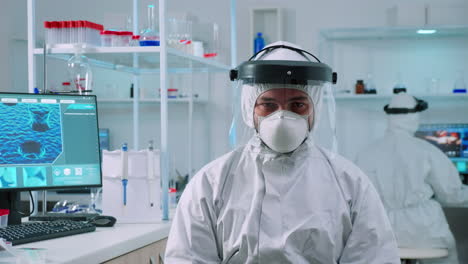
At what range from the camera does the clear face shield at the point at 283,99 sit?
172 cm

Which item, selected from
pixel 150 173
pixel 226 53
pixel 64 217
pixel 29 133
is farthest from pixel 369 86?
pixel 29 133

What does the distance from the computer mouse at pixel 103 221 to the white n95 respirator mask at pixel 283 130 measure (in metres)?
0.79

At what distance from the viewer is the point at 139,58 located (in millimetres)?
2863

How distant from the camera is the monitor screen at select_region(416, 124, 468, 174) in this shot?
15.6ft

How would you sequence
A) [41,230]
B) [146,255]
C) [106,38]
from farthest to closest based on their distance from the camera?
[106,38] → [146,255] → [41,230]

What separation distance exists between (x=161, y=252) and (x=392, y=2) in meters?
3.55

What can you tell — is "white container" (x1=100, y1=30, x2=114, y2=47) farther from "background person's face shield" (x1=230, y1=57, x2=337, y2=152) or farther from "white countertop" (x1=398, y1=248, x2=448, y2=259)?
"white countertop" (x1=398, y1=248, x2=448, y2=259)

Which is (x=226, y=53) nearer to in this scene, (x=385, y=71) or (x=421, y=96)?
(x=385, y=71)

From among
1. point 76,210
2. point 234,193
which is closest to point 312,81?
point 234,193

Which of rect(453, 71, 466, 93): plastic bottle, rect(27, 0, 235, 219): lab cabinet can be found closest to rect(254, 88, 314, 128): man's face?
rect(27, 0, 235, 219): lab cabinet

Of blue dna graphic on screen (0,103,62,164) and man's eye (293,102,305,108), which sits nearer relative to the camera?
man's eye (293,102,305,108)

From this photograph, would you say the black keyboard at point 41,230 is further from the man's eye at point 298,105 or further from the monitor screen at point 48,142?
the man's eye at point 298,105

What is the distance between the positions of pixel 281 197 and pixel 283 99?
27cm

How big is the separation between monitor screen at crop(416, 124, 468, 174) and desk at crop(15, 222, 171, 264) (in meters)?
3.04
